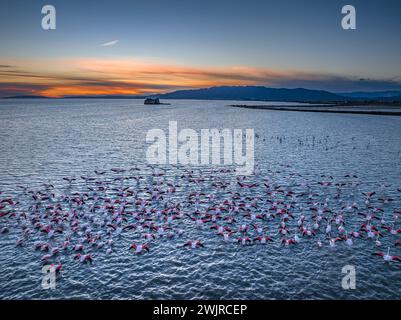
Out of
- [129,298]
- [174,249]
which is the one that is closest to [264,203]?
[174,249]

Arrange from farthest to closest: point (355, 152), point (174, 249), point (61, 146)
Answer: point (61, 146) → point (355, 152) → point (174, 249)

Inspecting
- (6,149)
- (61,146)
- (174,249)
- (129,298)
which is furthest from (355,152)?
(6,149)

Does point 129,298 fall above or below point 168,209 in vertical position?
below

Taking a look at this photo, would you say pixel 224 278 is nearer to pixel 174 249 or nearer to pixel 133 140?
pixel 174 249

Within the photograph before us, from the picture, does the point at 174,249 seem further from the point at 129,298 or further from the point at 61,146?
the point at 61,146

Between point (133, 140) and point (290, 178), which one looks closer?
point (290, 178)
